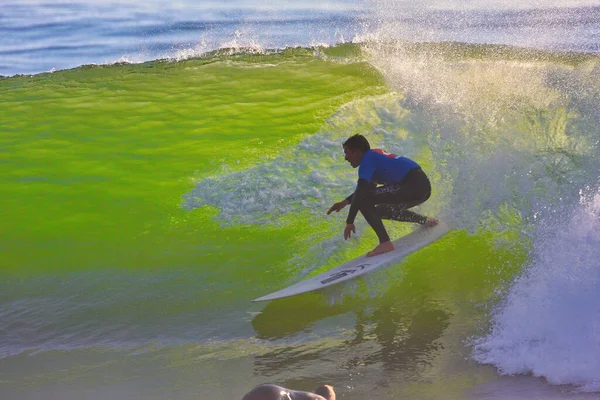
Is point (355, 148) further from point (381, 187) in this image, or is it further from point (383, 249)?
point (383, 249)

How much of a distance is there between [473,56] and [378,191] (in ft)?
44.0

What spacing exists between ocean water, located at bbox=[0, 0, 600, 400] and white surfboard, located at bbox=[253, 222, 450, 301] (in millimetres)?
207

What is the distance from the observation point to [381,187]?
7812 mm

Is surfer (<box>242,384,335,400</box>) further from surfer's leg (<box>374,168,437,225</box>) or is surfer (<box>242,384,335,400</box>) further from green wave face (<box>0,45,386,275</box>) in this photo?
green wave face (<box>0,45,386,275</box>)

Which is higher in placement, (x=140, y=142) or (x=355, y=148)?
(x=140, y=142)

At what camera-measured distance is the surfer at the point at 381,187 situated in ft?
24.7

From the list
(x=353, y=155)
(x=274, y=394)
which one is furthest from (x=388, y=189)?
(x=274, y=394)

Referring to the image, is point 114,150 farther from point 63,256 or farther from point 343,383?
point 343,383

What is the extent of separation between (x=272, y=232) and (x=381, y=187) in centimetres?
242

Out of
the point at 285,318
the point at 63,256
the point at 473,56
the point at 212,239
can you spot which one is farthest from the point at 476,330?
the point at 473,56

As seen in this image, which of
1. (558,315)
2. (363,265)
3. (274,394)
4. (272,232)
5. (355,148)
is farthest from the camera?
(272,232)

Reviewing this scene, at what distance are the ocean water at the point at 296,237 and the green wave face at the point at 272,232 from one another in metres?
0.03

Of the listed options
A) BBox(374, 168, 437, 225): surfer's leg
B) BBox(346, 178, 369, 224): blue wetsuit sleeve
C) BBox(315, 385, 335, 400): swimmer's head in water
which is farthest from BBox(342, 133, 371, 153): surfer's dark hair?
BBox(315, 385, 335, 400): swimmer's head in water

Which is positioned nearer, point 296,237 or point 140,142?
point 296,237
